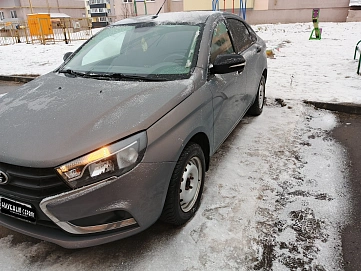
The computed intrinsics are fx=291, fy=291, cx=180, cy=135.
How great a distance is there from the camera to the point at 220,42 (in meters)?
3.12

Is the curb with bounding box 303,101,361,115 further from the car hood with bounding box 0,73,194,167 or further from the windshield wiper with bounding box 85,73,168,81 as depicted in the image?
the windshield wiper with bounding box 85,73,168,81

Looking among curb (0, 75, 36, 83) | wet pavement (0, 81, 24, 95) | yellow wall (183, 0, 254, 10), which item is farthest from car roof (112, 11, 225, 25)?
yellow wall (183, 0, 254, 10)

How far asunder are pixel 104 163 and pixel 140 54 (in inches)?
59.0

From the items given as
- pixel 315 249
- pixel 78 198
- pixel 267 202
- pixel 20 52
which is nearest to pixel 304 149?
pixel 267 202

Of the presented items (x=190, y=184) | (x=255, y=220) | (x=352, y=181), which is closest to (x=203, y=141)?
(x=190, y=184)

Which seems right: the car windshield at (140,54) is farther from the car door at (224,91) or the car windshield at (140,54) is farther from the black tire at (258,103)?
the black tire at (258,103)

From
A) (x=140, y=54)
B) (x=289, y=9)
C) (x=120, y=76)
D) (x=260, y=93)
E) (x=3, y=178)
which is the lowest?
(x=260, y=93)

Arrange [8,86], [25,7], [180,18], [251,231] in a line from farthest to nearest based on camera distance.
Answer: [25,7] < [8,86] < [180,18] < [251,231]

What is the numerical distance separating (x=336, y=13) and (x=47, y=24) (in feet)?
62.8

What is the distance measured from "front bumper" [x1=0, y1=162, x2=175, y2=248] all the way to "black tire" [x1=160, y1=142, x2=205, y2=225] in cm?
15

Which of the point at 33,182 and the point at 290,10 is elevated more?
the point at 290,10

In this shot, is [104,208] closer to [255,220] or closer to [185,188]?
[185,188]

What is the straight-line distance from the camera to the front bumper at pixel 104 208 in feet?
5.64

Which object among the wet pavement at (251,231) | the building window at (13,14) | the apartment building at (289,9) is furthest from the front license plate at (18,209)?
the building window at (13,14)
